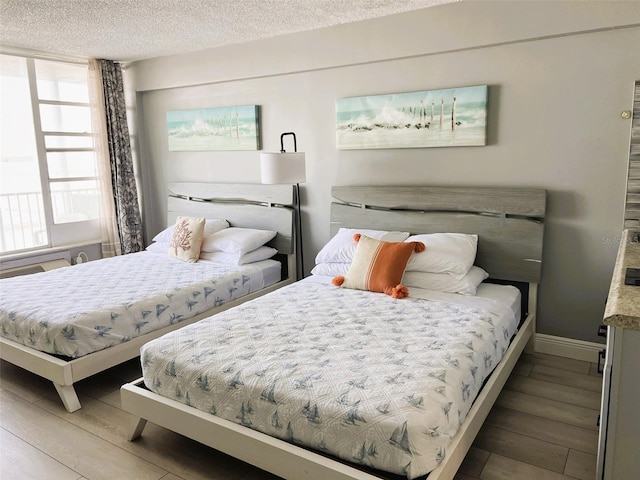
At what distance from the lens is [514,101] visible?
3.12 metres

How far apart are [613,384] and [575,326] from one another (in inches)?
67.1

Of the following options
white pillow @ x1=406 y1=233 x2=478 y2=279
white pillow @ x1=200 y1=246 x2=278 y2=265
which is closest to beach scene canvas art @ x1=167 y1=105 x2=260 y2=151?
white pillow @ x1=200 y1=246 x2=278 y2=265

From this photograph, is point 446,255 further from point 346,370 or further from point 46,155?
point 46,155

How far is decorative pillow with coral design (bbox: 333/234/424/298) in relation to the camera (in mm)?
3027

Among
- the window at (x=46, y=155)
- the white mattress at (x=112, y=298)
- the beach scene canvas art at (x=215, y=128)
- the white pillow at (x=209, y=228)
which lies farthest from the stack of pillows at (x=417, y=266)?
the window at (x=46, y=155)

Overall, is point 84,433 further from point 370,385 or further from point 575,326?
point 575,326

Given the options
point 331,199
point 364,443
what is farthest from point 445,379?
point 331,199

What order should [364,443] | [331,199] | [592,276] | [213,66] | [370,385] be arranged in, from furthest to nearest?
[213,66], [331,199], [592,276], [370,385], [364,443]

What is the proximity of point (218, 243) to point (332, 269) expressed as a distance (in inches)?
44.0

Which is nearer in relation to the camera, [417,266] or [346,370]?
[346,370]

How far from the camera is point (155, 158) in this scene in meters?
5.09

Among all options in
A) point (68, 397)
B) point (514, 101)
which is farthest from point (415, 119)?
point (68, 397)

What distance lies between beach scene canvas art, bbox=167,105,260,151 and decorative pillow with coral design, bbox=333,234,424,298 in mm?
1646

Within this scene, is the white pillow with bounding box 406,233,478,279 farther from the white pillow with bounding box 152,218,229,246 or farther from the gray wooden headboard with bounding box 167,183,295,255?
the white pillow with bounding box 152,218,229,246
